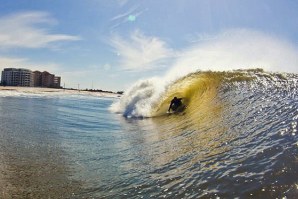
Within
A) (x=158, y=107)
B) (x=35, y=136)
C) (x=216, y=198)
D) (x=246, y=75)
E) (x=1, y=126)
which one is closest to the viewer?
(x=216, y=198)

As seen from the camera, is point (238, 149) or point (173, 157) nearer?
point (238, 149)

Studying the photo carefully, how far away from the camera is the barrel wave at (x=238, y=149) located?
430 cm

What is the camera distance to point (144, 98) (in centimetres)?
2070

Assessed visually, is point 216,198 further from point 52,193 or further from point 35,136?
point 35,136

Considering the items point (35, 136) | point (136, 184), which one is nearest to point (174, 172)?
point (136, 184)

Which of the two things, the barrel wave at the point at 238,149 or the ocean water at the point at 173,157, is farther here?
the ocean water at the point at 173,157

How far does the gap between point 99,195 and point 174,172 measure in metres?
1.29

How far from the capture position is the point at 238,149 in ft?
18.9

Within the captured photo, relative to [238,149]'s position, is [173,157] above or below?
below

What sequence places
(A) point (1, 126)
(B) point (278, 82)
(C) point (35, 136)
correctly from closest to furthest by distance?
1. (C) point (35, 136)
2. (A) point (1, 126)
3. (B) point (278, 82)

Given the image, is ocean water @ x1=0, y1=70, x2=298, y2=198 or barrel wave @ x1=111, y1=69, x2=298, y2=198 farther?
ocean water @ x1=0, y1=70, x2=298, y2=198

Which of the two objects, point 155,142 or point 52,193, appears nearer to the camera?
point 52,193

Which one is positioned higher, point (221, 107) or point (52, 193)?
point (221, 107)

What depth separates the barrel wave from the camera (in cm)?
430
